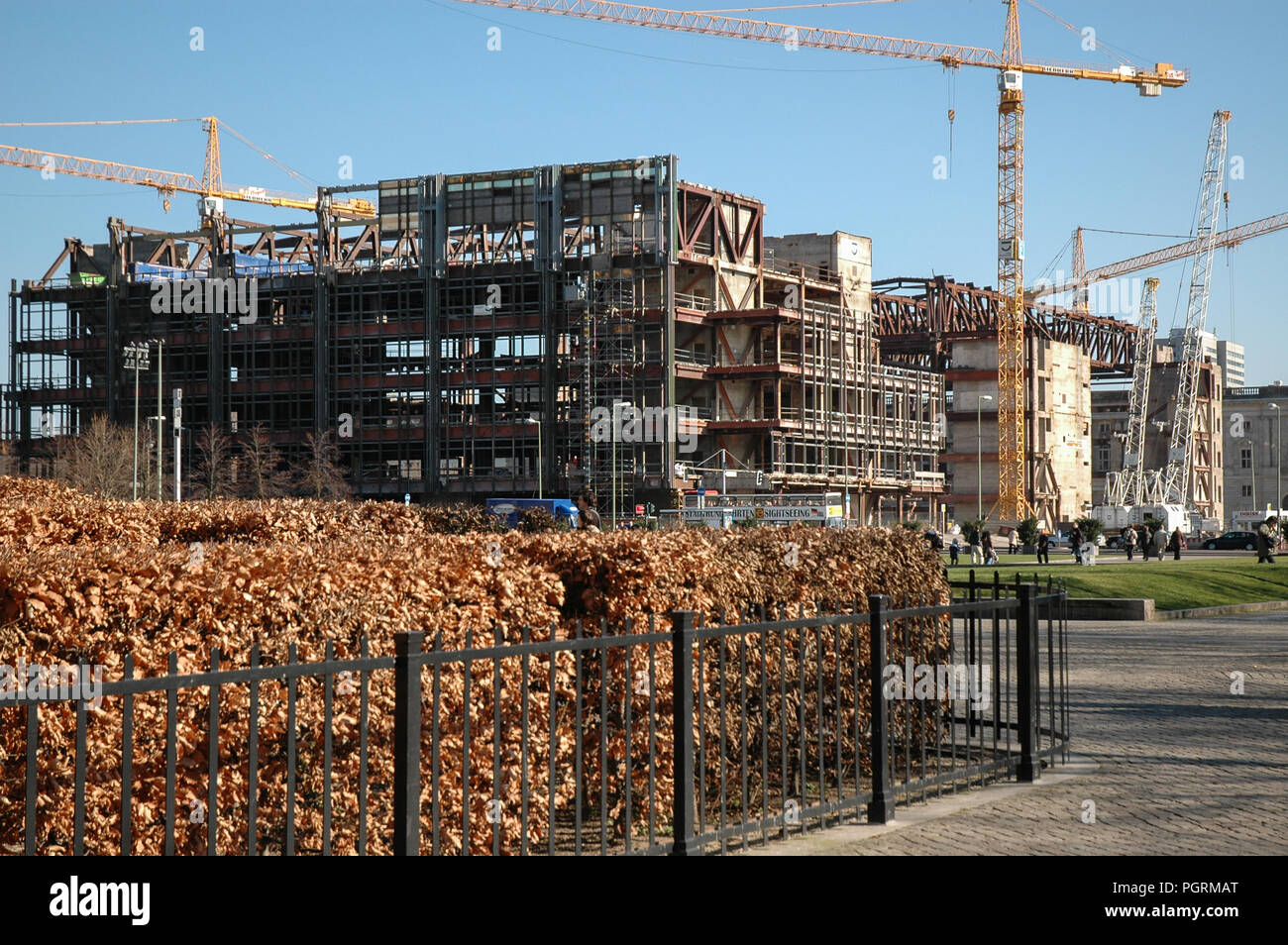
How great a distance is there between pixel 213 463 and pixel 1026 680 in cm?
7856

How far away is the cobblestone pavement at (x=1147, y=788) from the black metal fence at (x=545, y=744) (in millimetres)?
413

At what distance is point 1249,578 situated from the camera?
38.0m

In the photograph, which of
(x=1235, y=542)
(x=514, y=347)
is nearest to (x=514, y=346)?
(x=514, y=347)

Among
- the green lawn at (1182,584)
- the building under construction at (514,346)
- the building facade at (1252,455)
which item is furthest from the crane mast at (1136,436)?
the green lawn at (1182,584)

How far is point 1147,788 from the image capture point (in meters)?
9.88

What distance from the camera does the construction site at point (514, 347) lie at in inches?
3391

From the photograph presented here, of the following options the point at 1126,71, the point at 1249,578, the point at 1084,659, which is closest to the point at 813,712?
the point at 1084,659

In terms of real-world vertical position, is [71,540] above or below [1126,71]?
below

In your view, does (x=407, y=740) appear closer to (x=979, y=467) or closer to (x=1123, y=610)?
(x=1123, y=610)

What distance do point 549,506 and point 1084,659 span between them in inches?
2255

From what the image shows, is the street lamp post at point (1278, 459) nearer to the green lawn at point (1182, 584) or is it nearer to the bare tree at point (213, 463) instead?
the bare tree at point (213, 463)
